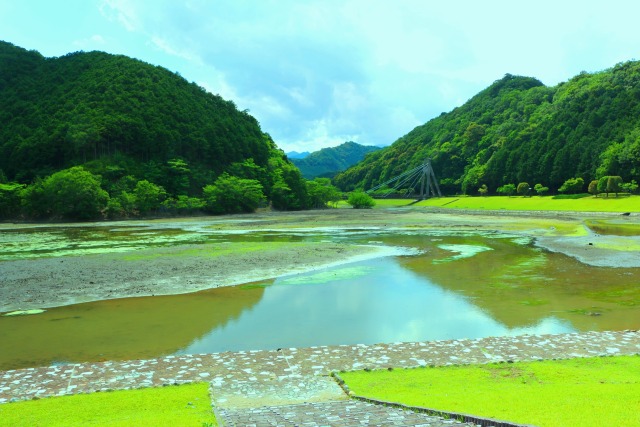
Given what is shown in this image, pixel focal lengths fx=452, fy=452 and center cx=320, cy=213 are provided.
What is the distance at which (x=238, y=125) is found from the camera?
130 m

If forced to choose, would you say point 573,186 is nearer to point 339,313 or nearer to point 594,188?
point 594,188

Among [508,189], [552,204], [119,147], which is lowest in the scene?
[552,204]

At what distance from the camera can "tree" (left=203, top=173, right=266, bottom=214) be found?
306 feet

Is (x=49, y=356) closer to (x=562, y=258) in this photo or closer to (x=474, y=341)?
(x=474, y=341)

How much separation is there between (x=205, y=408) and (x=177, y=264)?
755 inches

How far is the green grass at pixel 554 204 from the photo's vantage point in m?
70.2

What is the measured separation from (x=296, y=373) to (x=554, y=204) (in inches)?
3387

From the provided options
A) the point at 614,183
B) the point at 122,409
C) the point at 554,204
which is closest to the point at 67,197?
the point at 122,409

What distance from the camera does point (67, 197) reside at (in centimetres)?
7119

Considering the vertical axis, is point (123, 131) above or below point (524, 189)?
above

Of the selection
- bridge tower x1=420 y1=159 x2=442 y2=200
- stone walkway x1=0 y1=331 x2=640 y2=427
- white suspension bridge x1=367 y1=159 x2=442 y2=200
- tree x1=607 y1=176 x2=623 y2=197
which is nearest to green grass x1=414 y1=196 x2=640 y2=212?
tree x1=607 y1=176 x2=623 y2=197

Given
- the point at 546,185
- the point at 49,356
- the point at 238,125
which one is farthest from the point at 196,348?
the point at 238,125

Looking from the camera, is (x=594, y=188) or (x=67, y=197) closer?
(x=67, y=197)

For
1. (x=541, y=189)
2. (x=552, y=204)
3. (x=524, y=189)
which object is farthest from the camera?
(x=524, y=189)
